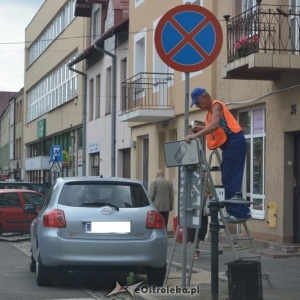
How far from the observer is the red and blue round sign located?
925 cm

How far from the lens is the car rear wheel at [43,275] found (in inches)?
435

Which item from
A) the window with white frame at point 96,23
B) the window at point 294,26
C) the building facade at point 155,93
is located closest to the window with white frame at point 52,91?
the building facade at point 155,93

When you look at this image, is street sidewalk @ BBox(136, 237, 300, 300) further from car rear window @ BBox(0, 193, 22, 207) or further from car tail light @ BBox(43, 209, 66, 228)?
car rear window @ BBox(0, 193, 22, 207)

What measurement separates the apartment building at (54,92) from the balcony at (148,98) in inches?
331

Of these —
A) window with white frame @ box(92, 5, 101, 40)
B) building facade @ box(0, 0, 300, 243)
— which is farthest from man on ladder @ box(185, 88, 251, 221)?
window with white frame @ box(92, 5, 101, 40)

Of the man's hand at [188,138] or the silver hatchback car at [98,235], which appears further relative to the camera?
the silver hatchback car at [98,235]

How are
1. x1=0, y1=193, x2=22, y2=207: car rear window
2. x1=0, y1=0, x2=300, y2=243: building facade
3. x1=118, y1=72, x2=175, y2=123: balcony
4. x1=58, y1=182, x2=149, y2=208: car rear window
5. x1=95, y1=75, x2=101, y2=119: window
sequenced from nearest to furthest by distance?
x1=58, y1=182, x2=149, y2=208: car rear window < x1=0, y1=0, x2=300, y2=243: building facade < x1=0, y1=193, x2=22, y2=207: car rear window < x1=118, y1=72, x2=175, y2=123: balcony < x1=95, y1=75, x2=101, y2=119: window

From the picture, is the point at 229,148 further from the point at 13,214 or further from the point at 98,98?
the point at 98,98

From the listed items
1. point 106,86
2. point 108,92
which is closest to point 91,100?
point 106,86

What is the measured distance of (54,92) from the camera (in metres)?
45.7

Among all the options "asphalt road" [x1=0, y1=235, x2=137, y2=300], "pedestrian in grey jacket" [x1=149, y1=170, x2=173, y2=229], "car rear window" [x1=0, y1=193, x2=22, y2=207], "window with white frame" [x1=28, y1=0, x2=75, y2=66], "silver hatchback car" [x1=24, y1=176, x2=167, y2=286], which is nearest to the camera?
"asphalt road" [x1=0, y1=235, x2=137, y2=300]

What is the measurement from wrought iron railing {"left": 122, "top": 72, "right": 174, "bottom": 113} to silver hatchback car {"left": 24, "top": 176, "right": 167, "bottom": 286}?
39.4ft

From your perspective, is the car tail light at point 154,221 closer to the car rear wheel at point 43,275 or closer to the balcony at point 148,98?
the car rear wheel at point 43,275

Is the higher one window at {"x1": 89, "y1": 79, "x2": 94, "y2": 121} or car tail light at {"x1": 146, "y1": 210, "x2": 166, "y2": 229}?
window at {"x1": 89, "y1": 79, "x2": 94, "y2": 121}
